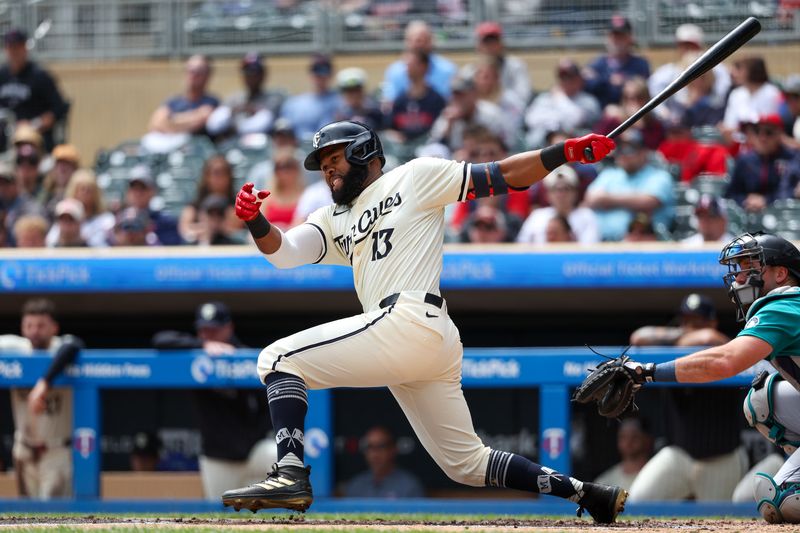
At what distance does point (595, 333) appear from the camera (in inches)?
327

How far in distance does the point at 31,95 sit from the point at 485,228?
16.3ft

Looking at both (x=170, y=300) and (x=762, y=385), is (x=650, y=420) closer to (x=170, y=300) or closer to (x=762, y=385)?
(x=762, y=385)

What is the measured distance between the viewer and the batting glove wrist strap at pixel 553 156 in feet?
14.8

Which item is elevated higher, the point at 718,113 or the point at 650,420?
the point at 718,113

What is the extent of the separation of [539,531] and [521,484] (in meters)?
0.56

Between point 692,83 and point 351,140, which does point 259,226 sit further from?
point 692,83

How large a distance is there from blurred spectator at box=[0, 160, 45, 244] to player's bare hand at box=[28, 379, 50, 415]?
193cm

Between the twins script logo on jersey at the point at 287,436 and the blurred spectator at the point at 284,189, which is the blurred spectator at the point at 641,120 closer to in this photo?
the blurred spectator at the point at 284,189

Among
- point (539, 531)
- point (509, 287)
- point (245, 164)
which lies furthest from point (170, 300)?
point (539, 531)

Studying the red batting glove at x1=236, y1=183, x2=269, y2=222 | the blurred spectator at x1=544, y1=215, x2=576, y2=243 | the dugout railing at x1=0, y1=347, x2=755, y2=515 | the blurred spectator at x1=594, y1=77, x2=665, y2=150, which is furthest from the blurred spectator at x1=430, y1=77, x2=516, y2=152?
the red batting glove at x1=236, y1=183, x2=269, y2=222

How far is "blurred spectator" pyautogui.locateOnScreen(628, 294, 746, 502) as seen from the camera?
6879 mm

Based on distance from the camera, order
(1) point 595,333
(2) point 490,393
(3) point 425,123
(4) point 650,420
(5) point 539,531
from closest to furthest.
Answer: (5) point 539,531 < (4) point 650,420 < (2) point 490,393 < (1) point 595,333 < (3) point 425,123

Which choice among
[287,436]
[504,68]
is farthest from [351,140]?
[504,68]

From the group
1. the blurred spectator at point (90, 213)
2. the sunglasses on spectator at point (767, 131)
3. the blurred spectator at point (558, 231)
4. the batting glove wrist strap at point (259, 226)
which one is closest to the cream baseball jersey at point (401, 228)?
the batting glove wrist strap at point (259, 226)
